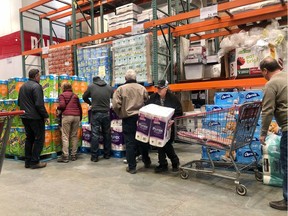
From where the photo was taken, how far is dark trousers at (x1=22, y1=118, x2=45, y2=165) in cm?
502

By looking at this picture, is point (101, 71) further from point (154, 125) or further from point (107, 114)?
point (154, 125)

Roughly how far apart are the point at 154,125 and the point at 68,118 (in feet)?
7.17

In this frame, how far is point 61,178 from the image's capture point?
14.3 feet

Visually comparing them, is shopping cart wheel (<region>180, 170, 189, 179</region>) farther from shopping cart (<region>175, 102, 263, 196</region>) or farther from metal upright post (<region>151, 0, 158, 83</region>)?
metal upright post (<region>151, 0, 158, 83</region>)

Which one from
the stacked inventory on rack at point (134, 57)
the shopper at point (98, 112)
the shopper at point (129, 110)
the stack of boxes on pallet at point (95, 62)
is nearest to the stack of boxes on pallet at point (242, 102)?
the shopper at point (129, 110)

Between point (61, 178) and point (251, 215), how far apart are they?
114 inches

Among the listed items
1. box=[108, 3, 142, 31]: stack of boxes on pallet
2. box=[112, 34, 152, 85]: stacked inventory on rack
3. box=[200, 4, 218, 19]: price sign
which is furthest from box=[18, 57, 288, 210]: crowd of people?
box=[108, 3, 142, 31]: stack of boxes on pallet

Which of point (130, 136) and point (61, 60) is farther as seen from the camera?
point (61, 60)

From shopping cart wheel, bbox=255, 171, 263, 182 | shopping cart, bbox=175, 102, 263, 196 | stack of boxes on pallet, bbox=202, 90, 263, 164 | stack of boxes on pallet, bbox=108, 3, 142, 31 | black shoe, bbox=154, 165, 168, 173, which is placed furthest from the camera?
stack of boxes on pallet, bbox=108, 3, 142, 31

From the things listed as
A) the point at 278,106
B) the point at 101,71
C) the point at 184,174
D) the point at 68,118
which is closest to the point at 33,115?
the point at 68,118

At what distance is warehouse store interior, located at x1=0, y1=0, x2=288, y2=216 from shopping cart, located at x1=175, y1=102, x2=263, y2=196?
15mm

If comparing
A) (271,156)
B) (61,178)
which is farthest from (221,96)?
(61,178)

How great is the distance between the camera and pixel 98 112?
554 centimetres

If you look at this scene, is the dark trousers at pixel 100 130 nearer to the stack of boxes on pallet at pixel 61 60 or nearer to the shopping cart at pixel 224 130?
the shopping cart at pixel 224 130
